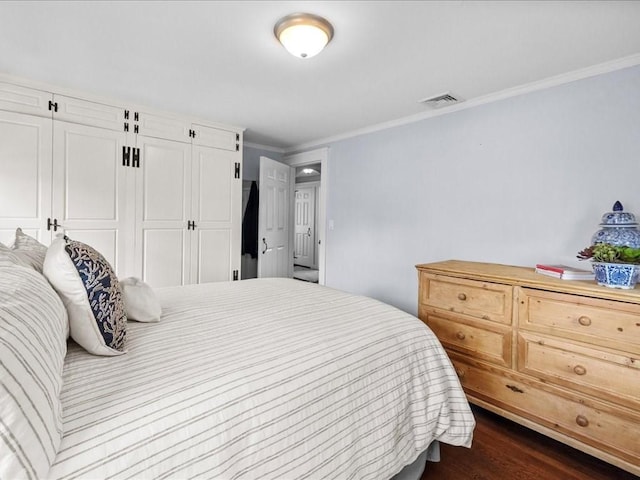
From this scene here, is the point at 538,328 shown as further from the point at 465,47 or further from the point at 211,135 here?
the point at 211,135

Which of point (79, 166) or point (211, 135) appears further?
point (211, 135)

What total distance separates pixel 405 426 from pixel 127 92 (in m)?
3.01

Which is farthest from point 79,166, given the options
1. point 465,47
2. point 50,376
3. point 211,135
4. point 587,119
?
point 587,119

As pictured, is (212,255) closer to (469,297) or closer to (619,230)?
(469,297)

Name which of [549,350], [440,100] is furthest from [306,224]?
[549,350]

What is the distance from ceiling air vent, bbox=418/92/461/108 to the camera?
2584 millimetres

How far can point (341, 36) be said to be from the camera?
178 centimetres

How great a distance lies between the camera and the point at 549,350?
1.79 metres

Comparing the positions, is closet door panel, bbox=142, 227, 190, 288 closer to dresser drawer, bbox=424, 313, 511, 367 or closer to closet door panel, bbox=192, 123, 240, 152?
closet door panel, bbox=192, 123, 240, 152

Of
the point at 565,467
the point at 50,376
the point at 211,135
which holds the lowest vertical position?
the point at 565,467

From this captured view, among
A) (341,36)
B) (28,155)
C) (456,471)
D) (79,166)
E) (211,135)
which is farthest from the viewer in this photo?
(211,135)

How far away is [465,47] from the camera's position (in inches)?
74.1

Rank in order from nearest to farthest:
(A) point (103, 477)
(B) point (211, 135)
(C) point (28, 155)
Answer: (A) point (103, 477), (C) point (28, 155), (B) point (211, 135)

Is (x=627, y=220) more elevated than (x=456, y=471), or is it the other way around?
(x=627, y=220)
